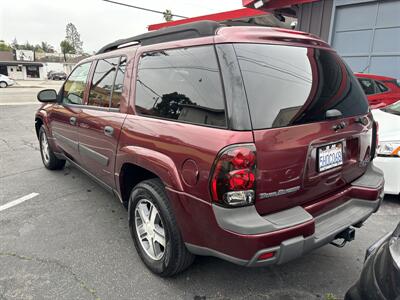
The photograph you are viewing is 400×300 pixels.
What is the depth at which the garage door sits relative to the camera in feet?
25.9

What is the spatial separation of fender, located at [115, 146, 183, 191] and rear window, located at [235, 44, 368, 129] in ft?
2.04

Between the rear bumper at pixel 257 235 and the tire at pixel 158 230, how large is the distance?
150mm

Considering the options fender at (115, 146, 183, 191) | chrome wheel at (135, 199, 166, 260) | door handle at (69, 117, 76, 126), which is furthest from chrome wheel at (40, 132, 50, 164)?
chrome wheel at (135, 199, 166, 260)

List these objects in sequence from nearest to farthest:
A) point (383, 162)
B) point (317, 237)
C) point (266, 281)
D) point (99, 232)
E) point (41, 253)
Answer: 1. point (317, 237)
2. point (266, 281)
3. point (41, 253)
4. point (99, 232)
5. point (383, 162)

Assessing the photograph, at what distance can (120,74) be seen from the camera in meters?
2.78

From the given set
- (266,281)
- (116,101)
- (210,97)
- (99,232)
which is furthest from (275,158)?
(99,232)

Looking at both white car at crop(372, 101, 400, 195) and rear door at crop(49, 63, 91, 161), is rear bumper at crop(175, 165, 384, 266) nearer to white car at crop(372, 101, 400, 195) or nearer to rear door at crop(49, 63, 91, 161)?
white car at crop(372, 101, 400, 195)

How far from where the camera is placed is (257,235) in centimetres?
170

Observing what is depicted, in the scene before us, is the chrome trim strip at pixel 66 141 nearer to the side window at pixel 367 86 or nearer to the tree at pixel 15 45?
the side window at pixel 367 86

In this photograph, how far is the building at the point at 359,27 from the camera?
795cm

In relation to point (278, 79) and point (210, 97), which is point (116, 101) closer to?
point (210, 97)

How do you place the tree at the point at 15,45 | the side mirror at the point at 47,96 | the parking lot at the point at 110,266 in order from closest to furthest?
the parking lot at the point at 110,266
the side mirror at the point at 47,96
the tree at the point at 15,45

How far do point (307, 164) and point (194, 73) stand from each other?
97cm

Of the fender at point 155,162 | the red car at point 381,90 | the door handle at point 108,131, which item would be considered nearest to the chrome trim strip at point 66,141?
the door handle at point 108,131
